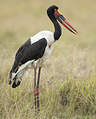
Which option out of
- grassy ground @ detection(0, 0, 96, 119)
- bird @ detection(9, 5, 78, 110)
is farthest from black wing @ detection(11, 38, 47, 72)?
grassy ground @ detection(0, 0, 96, 119)

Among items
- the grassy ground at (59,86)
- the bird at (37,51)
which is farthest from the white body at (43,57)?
the grassy ground at (59,86)

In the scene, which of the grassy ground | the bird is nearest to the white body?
the bird

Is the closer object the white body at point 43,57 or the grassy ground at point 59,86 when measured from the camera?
the grassy ground at point 59,86

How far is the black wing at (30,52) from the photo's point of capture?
15.0ft

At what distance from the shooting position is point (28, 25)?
1232 cm

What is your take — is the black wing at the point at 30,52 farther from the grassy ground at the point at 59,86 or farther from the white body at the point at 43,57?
the grassy ground at the point at 59,86

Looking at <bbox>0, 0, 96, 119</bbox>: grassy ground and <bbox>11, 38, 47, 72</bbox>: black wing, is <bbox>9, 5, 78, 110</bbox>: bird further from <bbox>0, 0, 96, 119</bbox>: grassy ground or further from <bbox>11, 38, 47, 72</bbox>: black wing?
<bbox>0, 0, 96, 119</bbox>: grassy ground

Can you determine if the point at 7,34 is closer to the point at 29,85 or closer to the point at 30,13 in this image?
the point at 30,13

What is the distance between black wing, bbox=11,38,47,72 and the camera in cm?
457

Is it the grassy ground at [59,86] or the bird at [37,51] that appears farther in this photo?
the bird at [37,51]

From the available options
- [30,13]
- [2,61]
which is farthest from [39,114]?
[30,13]

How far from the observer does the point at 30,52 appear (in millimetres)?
4641

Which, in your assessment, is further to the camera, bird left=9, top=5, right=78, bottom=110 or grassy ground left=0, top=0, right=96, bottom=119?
bird left=9, top=5, right=78, bottom=110

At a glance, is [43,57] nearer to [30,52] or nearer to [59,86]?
[30,52]
